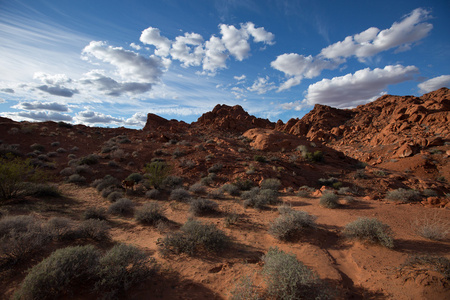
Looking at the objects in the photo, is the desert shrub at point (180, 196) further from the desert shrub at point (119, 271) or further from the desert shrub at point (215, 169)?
the desert shrub at point (119, 271)

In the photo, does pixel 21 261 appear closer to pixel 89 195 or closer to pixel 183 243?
pixel 183 243

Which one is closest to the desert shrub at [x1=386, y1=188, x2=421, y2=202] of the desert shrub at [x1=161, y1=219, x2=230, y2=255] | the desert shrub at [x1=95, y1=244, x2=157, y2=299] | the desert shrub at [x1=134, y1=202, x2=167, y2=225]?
the desert shrub at [x1=161, y1=219, x2=230, y2=255]

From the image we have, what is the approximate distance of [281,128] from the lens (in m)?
50.5

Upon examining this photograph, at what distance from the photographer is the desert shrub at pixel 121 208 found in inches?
295

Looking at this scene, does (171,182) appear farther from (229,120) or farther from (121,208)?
(229,120)

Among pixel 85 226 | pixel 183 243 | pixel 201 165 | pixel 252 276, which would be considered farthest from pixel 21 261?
pixel 201 165

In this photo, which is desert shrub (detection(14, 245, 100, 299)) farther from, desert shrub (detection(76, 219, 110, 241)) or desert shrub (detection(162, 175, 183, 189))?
desert shrub (detection(162, 175, 183, 189))

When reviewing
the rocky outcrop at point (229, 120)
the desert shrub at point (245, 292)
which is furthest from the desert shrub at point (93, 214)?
the rocky outcrop at point (229, 120)

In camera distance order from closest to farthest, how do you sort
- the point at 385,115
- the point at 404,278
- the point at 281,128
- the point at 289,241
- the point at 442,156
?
the point at 404,278
the point at 289,241
the point at 442,156
the point at 385,115
the point at 281,128

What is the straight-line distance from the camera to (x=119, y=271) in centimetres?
335

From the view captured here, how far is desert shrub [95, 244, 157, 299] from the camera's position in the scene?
3.21 metres

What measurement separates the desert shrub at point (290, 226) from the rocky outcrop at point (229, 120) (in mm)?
34821

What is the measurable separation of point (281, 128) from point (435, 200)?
1770 inches

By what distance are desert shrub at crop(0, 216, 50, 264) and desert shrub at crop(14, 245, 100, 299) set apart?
3.40 ft
